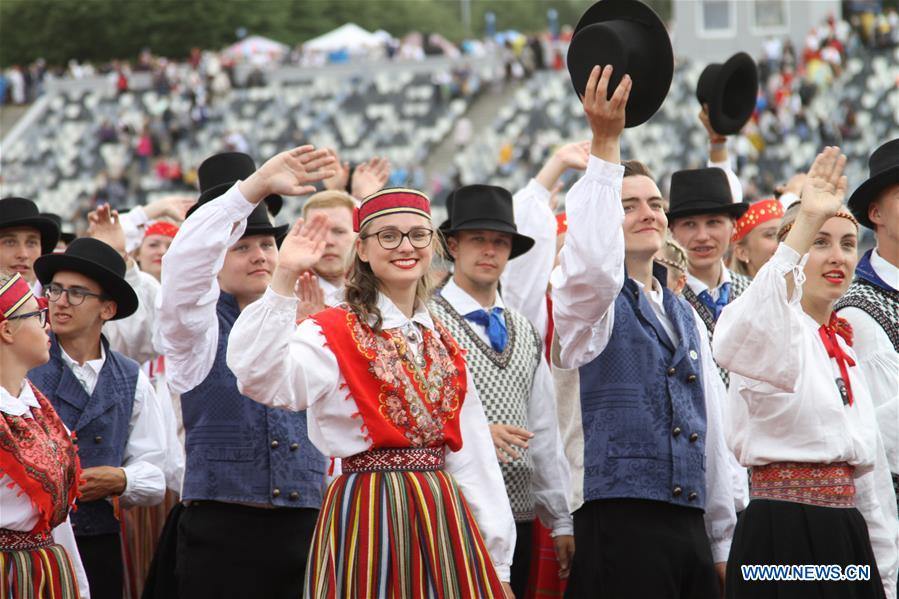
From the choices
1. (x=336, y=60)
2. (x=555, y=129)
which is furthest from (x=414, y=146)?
(x=336, y=60)

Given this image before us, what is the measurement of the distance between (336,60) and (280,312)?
3808 centimetres

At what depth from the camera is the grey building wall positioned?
36969mm

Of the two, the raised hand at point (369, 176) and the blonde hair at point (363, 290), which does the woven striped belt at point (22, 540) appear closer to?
the blonde hair at point (363, 290)

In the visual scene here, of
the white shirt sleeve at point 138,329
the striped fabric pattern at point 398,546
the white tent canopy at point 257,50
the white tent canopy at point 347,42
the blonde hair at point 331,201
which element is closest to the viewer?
the striped fabric pattern at point 398,546

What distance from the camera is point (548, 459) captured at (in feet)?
18.2

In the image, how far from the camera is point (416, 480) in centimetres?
430

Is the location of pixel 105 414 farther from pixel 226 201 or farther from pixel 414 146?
pixel 414 146

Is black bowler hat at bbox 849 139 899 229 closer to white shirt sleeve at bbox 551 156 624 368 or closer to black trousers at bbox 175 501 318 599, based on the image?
white shirt sleeve at bbox 551 156 624 368

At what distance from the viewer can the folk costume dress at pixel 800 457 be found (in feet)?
14.4

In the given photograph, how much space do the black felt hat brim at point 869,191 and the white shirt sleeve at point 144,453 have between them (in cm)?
308

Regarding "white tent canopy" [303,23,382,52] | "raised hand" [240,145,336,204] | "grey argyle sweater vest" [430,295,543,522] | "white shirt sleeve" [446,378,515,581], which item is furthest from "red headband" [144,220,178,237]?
"white tent canopy" [303,23,382,52]

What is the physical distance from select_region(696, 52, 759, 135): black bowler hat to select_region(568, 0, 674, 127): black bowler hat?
223 centimetres

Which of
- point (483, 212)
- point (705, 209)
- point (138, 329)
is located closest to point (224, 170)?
point (483, 212)

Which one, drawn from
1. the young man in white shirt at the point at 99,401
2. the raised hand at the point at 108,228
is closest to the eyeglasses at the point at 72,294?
the young man in white shirt at the point at 99,401
